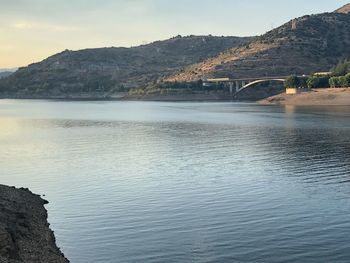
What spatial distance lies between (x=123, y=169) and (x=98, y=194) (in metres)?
13.3

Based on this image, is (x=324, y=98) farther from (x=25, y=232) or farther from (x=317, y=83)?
(x=25, y=232)

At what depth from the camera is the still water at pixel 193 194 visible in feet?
94.4

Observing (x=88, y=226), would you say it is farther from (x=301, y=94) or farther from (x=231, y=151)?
(x=301, y=94)

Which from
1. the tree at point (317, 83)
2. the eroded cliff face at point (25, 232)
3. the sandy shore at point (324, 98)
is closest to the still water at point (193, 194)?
the eroded cliff face at point (25, 232)

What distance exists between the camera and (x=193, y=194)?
42.4 meters

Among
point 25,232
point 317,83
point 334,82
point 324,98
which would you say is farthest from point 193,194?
point 317,83

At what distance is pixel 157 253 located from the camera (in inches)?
1097

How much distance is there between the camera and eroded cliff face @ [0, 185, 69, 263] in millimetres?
25781

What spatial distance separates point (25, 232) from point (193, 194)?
51.5 ft

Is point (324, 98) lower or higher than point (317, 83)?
lower

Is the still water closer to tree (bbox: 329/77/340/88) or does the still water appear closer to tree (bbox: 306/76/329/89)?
tree (bbox: 329/77/340/88)

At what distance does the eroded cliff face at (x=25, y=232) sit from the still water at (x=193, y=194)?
0.96 metres

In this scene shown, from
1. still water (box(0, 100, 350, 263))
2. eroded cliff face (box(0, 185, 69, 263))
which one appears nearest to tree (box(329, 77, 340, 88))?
still water (box(0, 100, 350, 263))

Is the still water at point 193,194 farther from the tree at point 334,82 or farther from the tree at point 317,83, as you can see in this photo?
the tree at point 317,83
